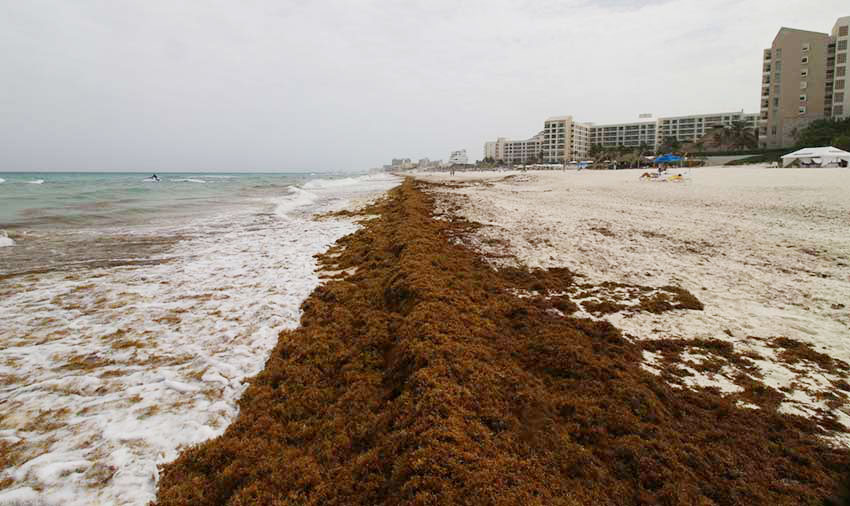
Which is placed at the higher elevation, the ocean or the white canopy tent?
the white canopy tent

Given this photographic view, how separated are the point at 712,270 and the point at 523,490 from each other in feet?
22.4

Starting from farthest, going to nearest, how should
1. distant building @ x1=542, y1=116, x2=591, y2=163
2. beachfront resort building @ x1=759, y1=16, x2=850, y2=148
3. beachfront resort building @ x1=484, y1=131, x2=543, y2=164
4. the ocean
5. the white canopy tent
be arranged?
beachfront resort building @ x1=484, y1=131, x2=543, y2=164 → distant building @ x1=542, y1=116, x2=591, y2=163 → beachfront resort building @ x1=759, y1=16, x2=850, y2=148 → the white canopy tent → the ocean

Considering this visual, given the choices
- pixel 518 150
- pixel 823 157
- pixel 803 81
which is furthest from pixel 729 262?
pixel 518 150

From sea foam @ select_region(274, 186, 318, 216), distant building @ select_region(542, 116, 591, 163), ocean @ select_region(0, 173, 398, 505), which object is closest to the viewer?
ocean @ select_region(0, 173, 398, 505)

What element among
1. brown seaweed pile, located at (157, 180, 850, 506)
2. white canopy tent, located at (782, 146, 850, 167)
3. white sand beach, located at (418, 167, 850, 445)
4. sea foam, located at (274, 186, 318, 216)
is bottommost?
brown seaweed pile, located at (157, 180, 850, 506)

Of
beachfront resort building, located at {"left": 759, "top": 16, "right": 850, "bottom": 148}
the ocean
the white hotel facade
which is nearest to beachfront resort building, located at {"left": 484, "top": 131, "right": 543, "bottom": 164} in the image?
the white hotel facade

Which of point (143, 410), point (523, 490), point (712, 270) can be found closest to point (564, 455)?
point (523, 490)

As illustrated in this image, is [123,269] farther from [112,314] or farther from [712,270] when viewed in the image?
[712,270]

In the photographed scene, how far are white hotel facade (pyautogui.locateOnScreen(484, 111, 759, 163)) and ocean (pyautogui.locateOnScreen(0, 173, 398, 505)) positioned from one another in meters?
129

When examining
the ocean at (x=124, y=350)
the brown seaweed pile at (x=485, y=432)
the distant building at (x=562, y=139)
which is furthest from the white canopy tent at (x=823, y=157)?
the distant building at (x=562, y=139)

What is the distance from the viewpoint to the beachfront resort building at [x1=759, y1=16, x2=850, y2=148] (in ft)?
182

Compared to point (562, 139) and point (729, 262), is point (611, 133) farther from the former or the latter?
point (729, 262)

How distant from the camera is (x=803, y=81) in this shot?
59.1 m

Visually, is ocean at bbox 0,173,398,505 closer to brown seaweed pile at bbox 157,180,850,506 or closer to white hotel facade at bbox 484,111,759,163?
brown seaweed pile at bbox 157,180,850,506
